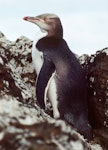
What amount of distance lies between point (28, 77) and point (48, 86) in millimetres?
314

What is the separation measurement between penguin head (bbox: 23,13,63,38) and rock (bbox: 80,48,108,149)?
0.58 metres

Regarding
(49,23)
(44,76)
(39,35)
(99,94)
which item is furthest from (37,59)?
(99,94)

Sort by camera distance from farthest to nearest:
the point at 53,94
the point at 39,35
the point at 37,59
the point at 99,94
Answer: the point at 39,35 → the point at 37,59 → the point at 53,94 → the point at 99,94

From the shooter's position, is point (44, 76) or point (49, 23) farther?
point (49, 23)

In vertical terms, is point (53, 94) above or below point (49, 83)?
below

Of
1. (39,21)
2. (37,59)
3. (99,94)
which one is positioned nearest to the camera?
(99,94)

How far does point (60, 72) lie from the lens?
15.0 feet

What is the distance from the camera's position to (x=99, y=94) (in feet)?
14.5

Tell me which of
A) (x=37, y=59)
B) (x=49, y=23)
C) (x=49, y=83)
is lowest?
(x=49, y=83)

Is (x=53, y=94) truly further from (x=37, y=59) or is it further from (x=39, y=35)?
(x=39, y=35)

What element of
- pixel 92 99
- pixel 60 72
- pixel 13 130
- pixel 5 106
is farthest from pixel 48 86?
pixel 13 130

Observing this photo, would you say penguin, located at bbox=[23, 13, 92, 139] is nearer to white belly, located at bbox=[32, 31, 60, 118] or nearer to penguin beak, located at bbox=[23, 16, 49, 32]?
white belly, located at bbox=[32, 31, 60, 118]

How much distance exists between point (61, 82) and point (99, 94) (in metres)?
0.42

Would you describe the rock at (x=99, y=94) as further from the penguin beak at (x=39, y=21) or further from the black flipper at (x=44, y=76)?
the penguin beak at (x=39, y=21)
